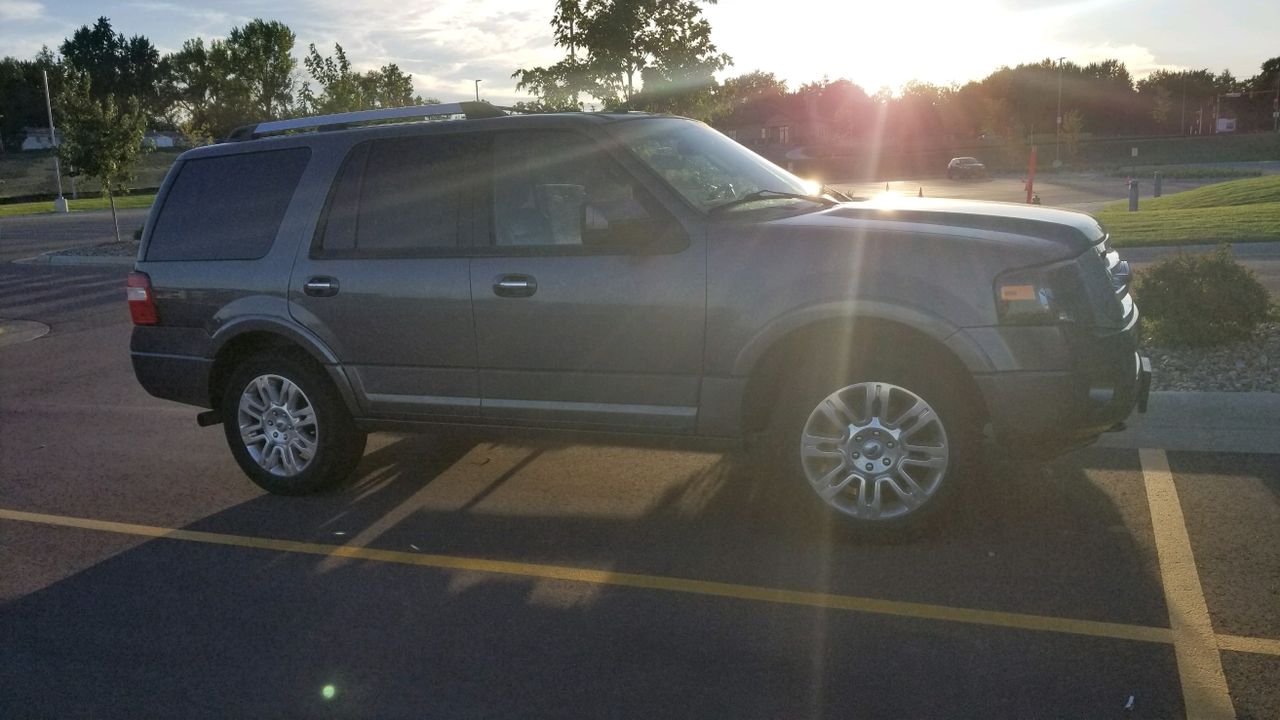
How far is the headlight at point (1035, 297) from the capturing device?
4.95 metres

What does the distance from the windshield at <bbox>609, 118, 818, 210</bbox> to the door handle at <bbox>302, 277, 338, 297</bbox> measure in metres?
1.76

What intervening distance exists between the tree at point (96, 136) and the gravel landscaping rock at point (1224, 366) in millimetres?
28661

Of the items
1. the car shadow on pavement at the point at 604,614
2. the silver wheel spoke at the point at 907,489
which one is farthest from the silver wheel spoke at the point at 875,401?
the car shadow on pavement at the point at 604,614

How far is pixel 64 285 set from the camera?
2077cm

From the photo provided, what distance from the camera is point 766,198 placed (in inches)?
235

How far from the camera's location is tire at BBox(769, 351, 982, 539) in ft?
17.1

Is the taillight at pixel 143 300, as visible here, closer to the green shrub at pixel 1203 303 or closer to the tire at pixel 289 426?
the tire at pixel 289 426

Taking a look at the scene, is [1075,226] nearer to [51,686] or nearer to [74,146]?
[51,686]

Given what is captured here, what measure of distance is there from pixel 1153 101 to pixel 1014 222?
114573 millimetres

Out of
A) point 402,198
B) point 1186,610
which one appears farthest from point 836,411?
point 402,198

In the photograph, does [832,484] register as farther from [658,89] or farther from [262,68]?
[262,68]

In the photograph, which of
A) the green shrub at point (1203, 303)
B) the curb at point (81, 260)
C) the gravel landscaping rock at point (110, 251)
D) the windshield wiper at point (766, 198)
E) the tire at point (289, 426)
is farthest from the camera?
the gravel landscaping rock at point (110, 251)

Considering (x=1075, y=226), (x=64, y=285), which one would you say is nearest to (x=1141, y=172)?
(x=64, y=285)

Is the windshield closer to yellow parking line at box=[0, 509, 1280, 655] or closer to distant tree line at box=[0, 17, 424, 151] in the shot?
yellow parking line at box=[0, 509, 1280, 655]
